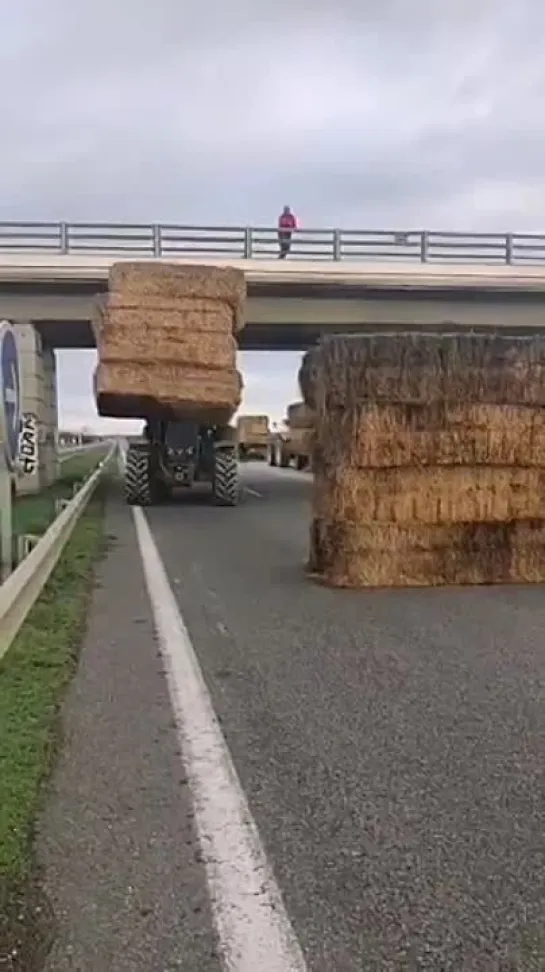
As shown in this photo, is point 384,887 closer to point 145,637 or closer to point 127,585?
point 145,637

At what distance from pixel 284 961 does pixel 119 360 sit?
1731cm

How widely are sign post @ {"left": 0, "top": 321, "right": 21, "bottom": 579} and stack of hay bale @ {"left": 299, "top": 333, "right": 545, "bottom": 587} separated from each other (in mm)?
2742

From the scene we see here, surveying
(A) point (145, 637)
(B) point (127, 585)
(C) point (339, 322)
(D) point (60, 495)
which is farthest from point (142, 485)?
(A) point (145, 637)

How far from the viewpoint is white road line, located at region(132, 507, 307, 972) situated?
3264mm

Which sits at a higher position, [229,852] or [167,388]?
[167,388]

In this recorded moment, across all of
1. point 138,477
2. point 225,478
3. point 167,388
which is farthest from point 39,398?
point 167,388

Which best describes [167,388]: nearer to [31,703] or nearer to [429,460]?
[429,460]

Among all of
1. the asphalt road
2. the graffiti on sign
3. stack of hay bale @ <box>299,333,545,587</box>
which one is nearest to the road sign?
the graffiti on sign

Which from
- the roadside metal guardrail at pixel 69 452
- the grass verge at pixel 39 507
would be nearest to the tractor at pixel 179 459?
the grass verge at pixel 39 507

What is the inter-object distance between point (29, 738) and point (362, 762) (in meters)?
1.53

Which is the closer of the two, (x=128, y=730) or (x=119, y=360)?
(x=128, y=730)

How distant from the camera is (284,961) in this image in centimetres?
319

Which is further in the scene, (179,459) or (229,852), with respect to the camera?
(179,459)

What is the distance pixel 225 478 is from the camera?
74.1 ft
